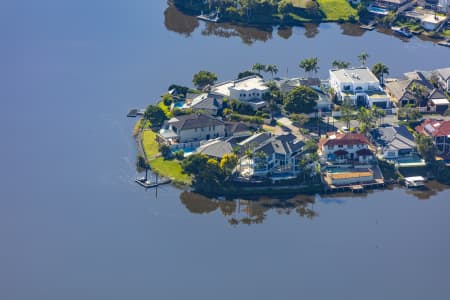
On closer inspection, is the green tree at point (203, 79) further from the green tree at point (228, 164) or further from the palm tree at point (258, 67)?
the green tree at point (228, 164)

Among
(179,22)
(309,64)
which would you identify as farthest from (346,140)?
(179,22)

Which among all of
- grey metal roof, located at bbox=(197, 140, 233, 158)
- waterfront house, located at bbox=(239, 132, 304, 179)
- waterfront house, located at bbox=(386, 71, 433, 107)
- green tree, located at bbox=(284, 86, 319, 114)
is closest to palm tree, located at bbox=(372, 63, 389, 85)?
waterfront house, located at bbox=(386, 71, 433, 107)

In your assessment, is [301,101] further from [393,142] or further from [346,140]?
[393,142]

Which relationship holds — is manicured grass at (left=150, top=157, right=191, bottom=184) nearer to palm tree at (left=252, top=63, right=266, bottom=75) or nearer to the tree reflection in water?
the tree reflection in water

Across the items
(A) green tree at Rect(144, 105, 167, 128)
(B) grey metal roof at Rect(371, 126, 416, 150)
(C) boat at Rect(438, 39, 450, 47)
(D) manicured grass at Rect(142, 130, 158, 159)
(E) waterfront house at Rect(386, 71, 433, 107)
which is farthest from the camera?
(C) boat at Rect(438, 39, 450, 47)

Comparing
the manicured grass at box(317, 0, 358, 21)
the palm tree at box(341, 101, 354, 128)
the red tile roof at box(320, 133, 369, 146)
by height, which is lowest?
the red tile roof at box(320, 133, 369, 146)

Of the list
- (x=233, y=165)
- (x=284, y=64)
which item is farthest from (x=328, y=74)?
(x=233, y=165)

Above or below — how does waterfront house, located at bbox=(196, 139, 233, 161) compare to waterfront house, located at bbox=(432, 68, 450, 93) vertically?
below

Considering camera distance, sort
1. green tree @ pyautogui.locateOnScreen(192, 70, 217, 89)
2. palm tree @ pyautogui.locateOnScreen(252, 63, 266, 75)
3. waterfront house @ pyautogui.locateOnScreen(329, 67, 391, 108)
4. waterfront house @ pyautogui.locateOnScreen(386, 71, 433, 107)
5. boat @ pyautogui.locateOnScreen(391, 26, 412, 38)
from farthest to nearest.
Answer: boat @ pyautogui.locateOnScreen(391, 26, 412, 38) → palm tree @ pyautogui.locateOnScreen(252, 63, 266, 75) → green tree @ pyautogui.locateOnScreen(192, 70, 217, 89) → waterfront house @ pyautogui.locateOnScreen(386, 71, 433, 107) → waterfront house @ pyautogui.locateOnScreen(329, 67, 391, 108)
